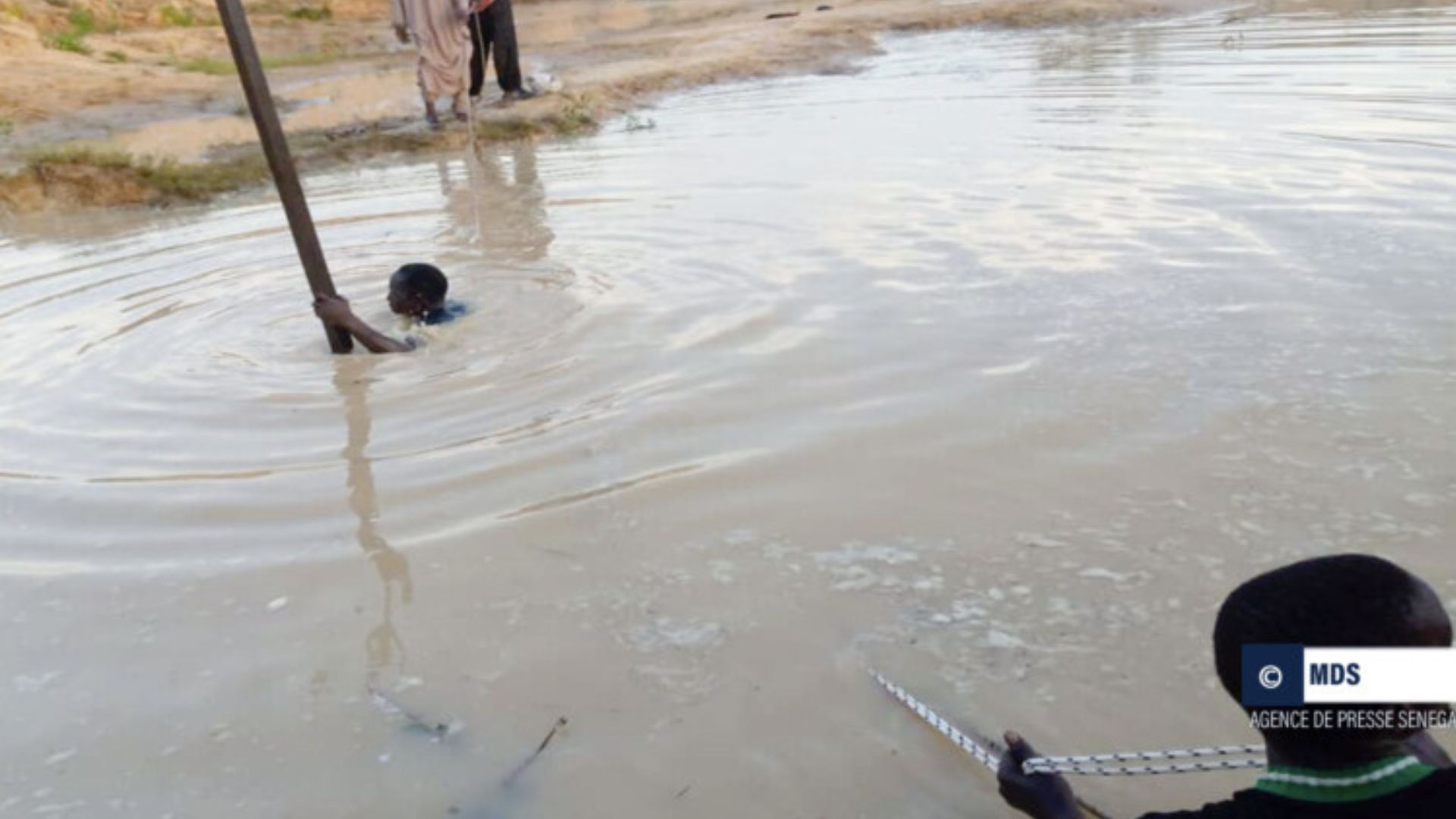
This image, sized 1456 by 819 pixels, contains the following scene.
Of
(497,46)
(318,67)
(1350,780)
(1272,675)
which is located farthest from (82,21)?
(1350,780)

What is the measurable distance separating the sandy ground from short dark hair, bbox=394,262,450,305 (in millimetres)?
6465

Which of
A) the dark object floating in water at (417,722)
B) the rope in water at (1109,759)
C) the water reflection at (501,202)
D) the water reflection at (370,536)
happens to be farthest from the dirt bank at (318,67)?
the rope in water at (1109,759)

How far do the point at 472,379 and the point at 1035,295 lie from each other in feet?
7.81

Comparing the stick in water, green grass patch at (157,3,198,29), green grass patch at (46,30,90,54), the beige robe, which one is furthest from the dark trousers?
green grass patch at (157,3,198,29)

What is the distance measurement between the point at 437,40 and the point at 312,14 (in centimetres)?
1667

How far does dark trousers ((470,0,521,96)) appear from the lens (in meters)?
12.2

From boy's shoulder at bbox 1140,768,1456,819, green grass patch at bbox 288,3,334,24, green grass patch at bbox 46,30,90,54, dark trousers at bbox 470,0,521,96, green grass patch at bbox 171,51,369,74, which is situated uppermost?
green grass patch at bbox 288,3,334,24

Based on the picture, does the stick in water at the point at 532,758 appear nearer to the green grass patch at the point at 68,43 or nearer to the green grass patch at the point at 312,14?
the green grass patch at the point at 68,43

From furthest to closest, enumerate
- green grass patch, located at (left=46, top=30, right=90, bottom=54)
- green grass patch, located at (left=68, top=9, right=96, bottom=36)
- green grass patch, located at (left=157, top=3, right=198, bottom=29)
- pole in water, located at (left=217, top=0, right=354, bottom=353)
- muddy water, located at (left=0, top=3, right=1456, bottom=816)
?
green grass patch, located at (left=157, top=3, right=198, bottom=29), green grass patch, located at (left=68, top=9, right=96, bottom=36), green grass patch, located at (left=46, top=30, right=90, bottom=54), pole in water, located at (left=217, top=0, right=354, bottom=353), muddy water, located at (left=0, top=3, right=1456, bottom=816)

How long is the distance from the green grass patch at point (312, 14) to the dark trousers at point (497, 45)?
14.8 m

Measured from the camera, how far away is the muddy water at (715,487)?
2516mm

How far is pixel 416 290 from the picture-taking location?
543 cm

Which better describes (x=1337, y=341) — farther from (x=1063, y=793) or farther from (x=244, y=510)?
(x=244, y=510)

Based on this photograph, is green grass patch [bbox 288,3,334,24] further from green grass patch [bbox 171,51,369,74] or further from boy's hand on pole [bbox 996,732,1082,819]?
boy's hand on pole [bbox 996,732,1082,819]
